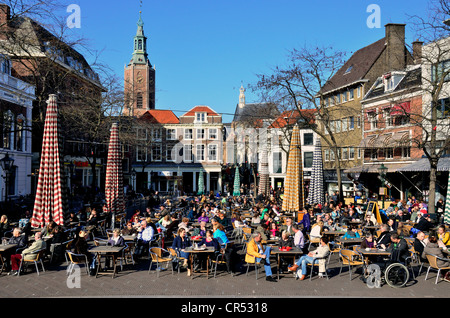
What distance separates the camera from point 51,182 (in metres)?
14.8

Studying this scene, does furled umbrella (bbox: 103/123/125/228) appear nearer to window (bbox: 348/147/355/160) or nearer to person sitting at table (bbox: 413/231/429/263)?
person sitting at table (bbox: 413/231/429/263)

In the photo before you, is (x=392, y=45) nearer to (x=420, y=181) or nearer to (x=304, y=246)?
(x=420, y=181)

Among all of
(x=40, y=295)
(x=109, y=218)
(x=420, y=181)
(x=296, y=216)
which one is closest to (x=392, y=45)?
(x=420, y=181)

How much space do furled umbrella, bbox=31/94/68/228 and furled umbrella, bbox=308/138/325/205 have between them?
1458cm

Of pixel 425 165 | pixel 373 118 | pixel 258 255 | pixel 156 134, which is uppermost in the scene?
pixel 156 134

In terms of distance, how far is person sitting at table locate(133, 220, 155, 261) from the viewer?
1412 cm

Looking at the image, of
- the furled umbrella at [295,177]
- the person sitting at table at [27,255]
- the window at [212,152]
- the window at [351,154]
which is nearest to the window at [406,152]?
the window at [351,154]

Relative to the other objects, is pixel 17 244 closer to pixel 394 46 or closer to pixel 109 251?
pixel 109 251

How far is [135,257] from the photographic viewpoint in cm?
1409

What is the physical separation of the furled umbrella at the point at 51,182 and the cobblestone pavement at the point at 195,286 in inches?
99.4

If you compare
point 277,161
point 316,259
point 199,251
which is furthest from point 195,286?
point 277,161

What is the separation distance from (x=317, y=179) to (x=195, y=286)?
15151 mm

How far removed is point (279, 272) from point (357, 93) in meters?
34.0

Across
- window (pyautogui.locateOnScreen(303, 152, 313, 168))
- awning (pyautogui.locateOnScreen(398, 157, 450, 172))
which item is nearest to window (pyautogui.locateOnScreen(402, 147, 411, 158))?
awning (pyautogui.locateOnScreen(398, 157, 450, 172))
